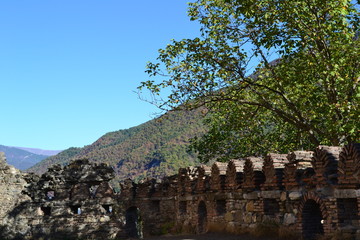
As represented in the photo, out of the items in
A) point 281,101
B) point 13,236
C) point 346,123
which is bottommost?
point 13,236

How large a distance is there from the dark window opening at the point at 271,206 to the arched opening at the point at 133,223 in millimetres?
12938

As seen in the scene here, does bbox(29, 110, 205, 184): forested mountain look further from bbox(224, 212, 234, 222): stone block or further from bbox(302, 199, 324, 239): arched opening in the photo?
bbox(302, 199, 324, 239): arched opening

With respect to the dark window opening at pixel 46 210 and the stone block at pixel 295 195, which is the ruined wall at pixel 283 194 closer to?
the stone block at pixel 295 195

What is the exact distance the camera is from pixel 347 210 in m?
10.0

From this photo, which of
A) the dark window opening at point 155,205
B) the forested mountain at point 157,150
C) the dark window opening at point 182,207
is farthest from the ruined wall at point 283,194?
the forested mountain at point 157,150

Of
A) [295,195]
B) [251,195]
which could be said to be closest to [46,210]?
[251,195]

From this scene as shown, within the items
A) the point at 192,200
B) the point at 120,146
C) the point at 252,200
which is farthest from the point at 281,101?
the point at 120,146

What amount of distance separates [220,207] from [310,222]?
16.0ft

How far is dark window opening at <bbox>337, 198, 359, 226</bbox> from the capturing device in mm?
9915

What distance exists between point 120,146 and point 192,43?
105380mm

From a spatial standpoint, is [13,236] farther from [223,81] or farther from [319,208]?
[319,208]

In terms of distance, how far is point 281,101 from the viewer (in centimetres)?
1997

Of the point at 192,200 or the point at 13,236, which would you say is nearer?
the point at 192,200

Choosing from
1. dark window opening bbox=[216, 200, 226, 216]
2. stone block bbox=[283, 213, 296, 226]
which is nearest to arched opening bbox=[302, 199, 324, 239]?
stone block bbox=[283, 213, 296, 226]
